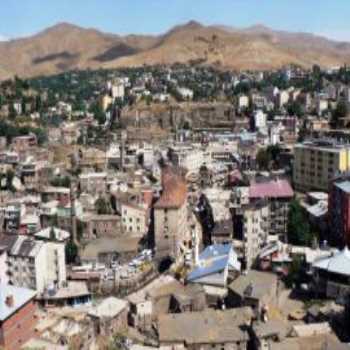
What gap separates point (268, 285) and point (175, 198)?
610 centimetres

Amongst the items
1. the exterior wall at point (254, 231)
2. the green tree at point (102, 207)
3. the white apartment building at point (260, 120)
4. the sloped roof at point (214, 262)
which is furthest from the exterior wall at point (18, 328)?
the white apartment building at point (260, 120)

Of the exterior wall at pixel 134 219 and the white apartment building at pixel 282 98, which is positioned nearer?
the exterior wall at pixel 134 219

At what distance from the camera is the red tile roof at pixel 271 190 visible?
26.4 m

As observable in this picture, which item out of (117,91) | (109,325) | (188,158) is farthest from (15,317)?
(117,91)

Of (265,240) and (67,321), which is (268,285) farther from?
(67,321)

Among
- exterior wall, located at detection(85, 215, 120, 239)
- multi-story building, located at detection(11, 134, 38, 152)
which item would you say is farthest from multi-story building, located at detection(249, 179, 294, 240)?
multi-story building, located at detection(11, 134, 38, 152)

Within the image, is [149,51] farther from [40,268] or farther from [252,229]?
[40,268]

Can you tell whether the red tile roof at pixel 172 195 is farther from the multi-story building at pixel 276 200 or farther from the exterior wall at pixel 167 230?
the multi-story building at pixel 276 200

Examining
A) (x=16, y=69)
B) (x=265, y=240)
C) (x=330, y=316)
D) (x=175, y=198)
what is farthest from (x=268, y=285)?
(x=16, y=69)

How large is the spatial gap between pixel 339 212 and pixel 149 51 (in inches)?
4043

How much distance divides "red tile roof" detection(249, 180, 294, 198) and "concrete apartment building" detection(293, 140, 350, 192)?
252 centimetres

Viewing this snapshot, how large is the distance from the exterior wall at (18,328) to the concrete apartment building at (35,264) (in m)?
3.23

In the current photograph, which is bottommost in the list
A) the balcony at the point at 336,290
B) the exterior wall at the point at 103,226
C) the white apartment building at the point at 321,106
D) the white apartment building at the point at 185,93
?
the balcony at the point at 336,290

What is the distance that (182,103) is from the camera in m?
60.8
